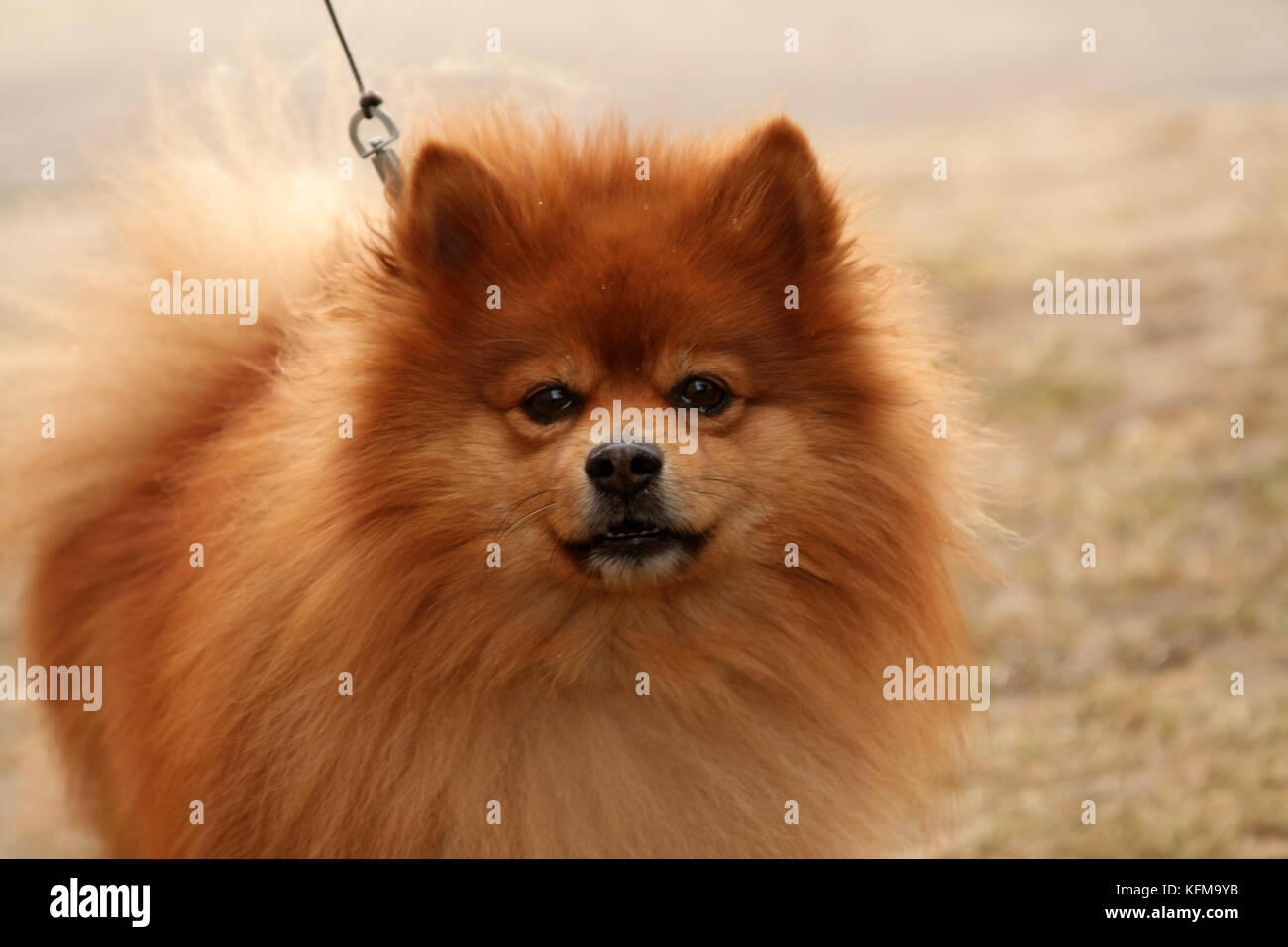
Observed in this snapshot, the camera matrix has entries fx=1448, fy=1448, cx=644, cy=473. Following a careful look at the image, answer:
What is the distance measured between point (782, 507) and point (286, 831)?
4.56ft

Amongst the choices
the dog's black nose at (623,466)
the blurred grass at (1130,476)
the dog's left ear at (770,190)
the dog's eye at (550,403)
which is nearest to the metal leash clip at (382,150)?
the dog's eye at (550,403)

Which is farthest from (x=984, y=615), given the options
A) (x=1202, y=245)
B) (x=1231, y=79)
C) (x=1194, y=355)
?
(x=1231, y=79)

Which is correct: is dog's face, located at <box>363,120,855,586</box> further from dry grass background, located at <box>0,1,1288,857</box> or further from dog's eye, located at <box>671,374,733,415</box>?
dry grass background, located at <box>0,1,1288,857</box>

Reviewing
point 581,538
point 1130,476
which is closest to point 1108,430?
point 1130,476

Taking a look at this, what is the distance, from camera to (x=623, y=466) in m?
3.08

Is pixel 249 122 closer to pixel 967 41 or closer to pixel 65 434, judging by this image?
pixel 65 434

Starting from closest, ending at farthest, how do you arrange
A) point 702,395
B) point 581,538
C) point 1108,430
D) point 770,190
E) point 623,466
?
point 623,466, point 581,538, point 702,395, point 770,190, point 1108,430

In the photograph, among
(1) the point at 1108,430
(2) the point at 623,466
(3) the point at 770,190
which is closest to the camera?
(2) the point at 623,466

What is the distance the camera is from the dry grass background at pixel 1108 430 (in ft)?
15.8

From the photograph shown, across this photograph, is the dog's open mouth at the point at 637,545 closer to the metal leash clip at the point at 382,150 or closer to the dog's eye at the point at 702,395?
the dog's eye at the point at 702,395

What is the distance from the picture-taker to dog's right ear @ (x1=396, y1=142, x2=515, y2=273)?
3.33 metres

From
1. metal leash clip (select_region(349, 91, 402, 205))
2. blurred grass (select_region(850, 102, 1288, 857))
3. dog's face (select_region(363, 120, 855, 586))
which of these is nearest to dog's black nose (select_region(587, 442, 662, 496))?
dog's face (select_region(363, 120, 855, 586))

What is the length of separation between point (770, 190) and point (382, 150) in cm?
116

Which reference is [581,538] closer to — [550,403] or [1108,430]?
[550,403]
